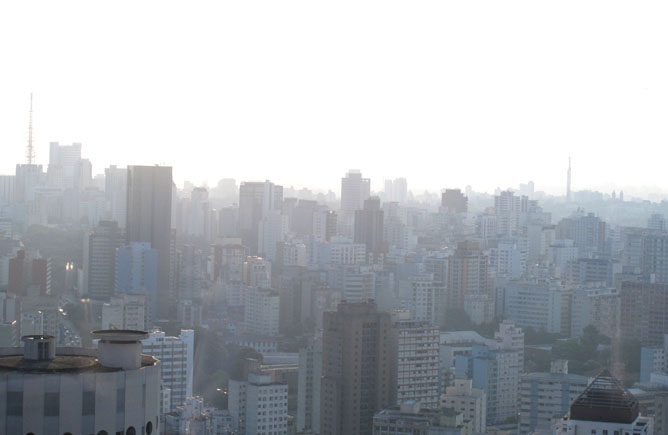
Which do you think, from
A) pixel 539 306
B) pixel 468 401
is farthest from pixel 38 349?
pixel 539 306

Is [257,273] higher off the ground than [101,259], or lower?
lower

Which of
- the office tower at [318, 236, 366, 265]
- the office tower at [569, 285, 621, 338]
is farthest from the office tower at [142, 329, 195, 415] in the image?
the office tower at [318, 236, 366, 265]

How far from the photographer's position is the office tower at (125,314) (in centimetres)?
860

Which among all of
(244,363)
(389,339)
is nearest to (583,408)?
(389,339)

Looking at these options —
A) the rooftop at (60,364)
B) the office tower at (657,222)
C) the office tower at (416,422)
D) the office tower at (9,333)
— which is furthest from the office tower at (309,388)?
the office tower at (657,222)

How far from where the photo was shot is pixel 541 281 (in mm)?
13016

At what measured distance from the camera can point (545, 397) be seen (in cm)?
683

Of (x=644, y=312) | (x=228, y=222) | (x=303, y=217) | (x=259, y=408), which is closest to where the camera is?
(x=259, y=408)

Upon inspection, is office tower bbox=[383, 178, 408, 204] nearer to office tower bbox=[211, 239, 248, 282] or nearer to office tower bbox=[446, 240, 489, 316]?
office tower bbox=[211, 239, 248, 282]

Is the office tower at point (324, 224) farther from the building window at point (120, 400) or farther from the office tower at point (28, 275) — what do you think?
the building window at point (120, 400)

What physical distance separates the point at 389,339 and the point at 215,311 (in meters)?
4.65

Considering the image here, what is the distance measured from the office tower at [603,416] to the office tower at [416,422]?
905 mm

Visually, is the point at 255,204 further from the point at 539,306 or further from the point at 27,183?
the point at 539,306

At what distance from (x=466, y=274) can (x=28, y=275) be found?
555cm
